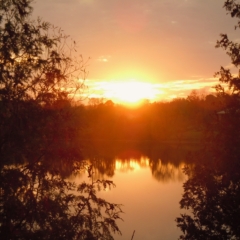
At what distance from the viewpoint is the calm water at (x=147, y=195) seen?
57.9 feet

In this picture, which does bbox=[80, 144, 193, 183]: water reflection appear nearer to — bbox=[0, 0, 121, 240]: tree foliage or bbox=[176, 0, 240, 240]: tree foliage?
bbox=[176, 0, 240, 240]: tree foliage

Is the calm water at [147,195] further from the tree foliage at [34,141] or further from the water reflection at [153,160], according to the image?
the tree foliage at [34,141]

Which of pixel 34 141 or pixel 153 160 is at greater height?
pixel 34 141

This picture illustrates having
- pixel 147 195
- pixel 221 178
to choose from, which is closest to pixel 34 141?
pixel 221 178

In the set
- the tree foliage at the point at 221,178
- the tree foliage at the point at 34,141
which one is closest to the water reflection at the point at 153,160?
the tree foliage at the point at 221,178

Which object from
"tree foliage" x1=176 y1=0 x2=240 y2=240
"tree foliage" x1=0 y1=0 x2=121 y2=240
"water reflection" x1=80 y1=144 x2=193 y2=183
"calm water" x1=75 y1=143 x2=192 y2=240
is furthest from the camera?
"water reflection" x1=80 y1=144 x2=193 y2=183

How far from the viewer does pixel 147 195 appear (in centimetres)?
2395

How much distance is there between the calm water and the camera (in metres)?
17.7

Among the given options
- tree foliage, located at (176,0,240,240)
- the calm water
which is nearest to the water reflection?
the calm water

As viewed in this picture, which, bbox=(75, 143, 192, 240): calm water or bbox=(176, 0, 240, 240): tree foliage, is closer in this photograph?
bbox=(176, 0, 240, 240): tree foliage

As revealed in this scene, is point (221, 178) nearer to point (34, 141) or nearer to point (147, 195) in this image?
point (34, 141)

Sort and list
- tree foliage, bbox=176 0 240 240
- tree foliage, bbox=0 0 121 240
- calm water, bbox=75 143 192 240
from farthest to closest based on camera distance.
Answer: calm water, bbox=75 143 192 240, tree foliage, bbox=176 0 240 240, tree foliage, bbox=0 0 121 240

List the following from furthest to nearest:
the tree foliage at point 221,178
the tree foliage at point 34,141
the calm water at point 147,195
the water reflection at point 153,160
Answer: the water reflection at point 153,160, the calm water at point 147,195, the tree foliage at point 221,178, the tree foliage at point 34,141

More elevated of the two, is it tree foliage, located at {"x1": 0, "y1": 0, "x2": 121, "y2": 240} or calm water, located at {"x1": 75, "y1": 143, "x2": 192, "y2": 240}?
tree foliage, located at {"x1": 0, "y1": 0, "x2": 121, "y2": 240}
